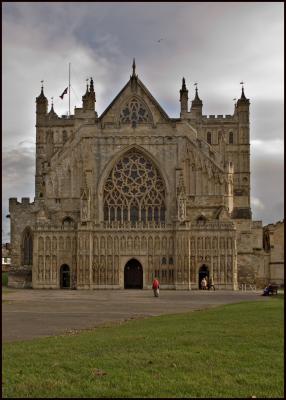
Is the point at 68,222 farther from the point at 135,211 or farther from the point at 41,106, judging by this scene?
the point at 41,106

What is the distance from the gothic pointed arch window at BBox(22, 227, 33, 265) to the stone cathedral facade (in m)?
0.13

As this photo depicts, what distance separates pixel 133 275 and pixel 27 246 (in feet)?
44.3

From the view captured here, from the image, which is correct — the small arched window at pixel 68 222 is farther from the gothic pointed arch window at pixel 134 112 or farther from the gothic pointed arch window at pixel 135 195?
the gothic pointed arch window at pixel 134 112

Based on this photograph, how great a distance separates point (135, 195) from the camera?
6550cm

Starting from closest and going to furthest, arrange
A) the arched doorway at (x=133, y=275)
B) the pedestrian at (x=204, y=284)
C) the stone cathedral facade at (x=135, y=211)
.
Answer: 1. the pedestrian at (x=204, y=284)
2. the stone cathedral facade at (x=135, y=211)
3. the arched doorway at (x=133, y=275)

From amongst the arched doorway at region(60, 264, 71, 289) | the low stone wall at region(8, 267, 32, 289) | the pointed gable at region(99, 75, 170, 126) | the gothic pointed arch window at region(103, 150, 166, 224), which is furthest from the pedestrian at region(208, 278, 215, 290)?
the low stone wall at region(8, 267, 32, 289)

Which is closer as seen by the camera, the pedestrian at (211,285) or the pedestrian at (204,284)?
the pedestrian at (204,284)

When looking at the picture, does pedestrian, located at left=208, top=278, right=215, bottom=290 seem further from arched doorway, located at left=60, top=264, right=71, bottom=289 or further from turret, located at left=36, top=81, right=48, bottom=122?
turret, located at left=36, top=81, right=48, bottom=122

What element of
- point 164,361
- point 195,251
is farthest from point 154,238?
point 164,361

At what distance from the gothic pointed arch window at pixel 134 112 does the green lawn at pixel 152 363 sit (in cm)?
4926

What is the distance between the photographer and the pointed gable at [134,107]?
2650 inches

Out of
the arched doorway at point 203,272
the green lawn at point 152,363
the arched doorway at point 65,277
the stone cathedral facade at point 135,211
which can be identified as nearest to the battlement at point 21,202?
the stone cathedral facade at point 135,211

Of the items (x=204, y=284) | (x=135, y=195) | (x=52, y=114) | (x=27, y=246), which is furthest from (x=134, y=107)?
(x=52, y=114)

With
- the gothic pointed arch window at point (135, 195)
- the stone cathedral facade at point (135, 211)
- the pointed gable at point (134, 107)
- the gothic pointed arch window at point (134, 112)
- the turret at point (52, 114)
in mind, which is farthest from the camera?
the turret at point (52, 114)
